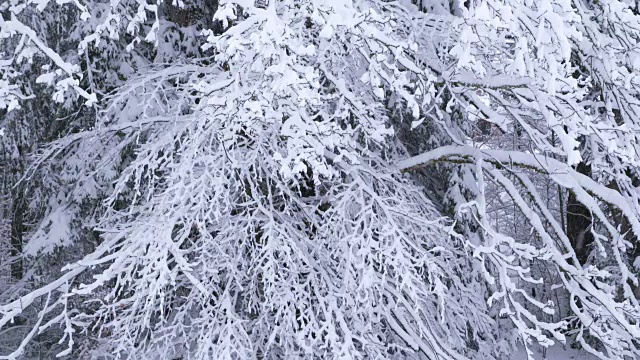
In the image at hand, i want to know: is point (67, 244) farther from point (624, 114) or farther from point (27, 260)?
point (624, 114)

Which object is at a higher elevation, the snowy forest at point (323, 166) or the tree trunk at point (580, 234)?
the snowy forest at point (323, 166)

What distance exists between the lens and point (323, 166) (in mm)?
4078

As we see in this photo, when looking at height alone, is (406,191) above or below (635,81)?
below

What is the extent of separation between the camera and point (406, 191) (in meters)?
6.17

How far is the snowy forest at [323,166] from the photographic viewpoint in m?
4.07

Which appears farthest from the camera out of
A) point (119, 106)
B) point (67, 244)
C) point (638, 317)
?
point (67, 244)

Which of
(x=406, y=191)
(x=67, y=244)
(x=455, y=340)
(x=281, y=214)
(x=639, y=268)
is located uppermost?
(x=281, y=214)

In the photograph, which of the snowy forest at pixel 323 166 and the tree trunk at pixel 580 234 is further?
the tree trunk at pixel 580 234

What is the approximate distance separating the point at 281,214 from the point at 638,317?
2954mm

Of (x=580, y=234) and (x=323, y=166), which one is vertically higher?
(x=323, y=166)

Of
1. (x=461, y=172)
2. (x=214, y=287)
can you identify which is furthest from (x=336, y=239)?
(x=461, y=172)

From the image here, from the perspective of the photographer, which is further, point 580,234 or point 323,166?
point 580,234

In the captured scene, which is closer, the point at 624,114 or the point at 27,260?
the point at 624,114

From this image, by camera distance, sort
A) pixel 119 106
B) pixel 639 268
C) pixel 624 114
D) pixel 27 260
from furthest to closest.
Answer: pixel 639 268 < pixel 27 260 < pixel 119 106 < pixel 624 114
